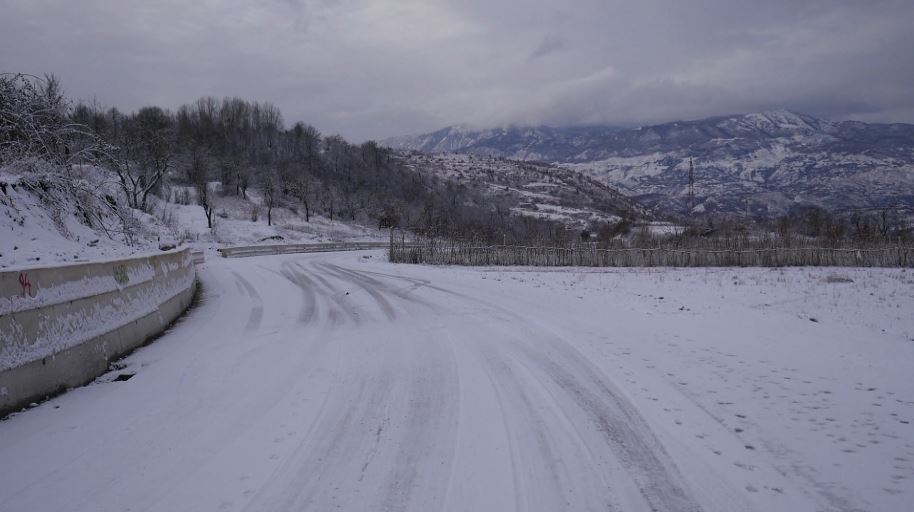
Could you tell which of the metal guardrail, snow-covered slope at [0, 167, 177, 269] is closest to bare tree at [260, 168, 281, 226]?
the metal guardrail

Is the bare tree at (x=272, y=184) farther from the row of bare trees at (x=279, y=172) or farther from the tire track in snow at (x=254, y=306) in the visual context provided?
the tire track in snow at (x=254, y=306)

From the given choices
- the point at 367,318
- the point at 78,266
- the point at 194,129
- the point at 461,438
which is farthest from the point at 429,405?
the point at 194,129

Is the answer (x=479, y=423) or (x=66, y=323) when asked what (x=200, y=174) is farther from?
(x=479, y=423)

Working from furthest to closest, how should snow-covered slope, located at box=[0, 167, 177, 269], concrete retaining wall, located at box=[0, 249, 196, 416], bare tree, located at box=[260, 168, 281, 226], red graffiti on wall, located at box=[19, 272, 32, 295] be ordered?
bare tree, located at box=[260, 168, 281, 226]
snow-covered slope, located at box=[0, 167, 177, 269]
red graffiti on wall, located at box=[19, 272, 32, 295]
concrete retaining wall, located at box=[0, 249, 196, 416]

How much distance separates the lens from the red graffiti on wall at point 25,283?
16.4 ft

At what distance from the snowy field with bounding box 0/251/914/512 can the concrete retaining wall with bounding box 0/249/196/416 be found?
0.88 ft

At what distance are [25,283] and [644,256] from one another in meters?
32.5

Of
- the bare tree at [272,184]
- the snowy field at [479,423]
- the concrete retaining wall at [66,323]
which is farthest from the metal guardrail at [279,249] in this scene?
the bare tree at [272,184]

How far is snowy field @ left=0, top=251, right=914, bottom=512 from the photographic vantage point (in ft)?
11.3

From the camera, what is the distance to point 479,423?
469 cm

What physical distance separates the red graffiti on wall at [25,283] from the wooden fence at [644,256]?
28408mm

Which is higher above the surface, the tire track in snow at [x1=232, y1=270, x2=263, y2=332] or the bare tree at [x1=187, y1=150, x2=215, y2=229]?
the bare tree at [x1=187, y1=150, x2=215, y2=229]

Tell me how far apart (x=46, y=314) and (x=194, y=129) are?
4983 inches

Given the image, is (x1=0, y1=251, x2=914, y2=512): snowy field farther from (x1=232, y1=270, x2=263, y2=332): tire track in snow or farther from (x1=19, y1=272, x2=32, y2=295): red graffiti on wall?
(x1=19, y1=272, x2=32, y2=295): red graffiti on wall
